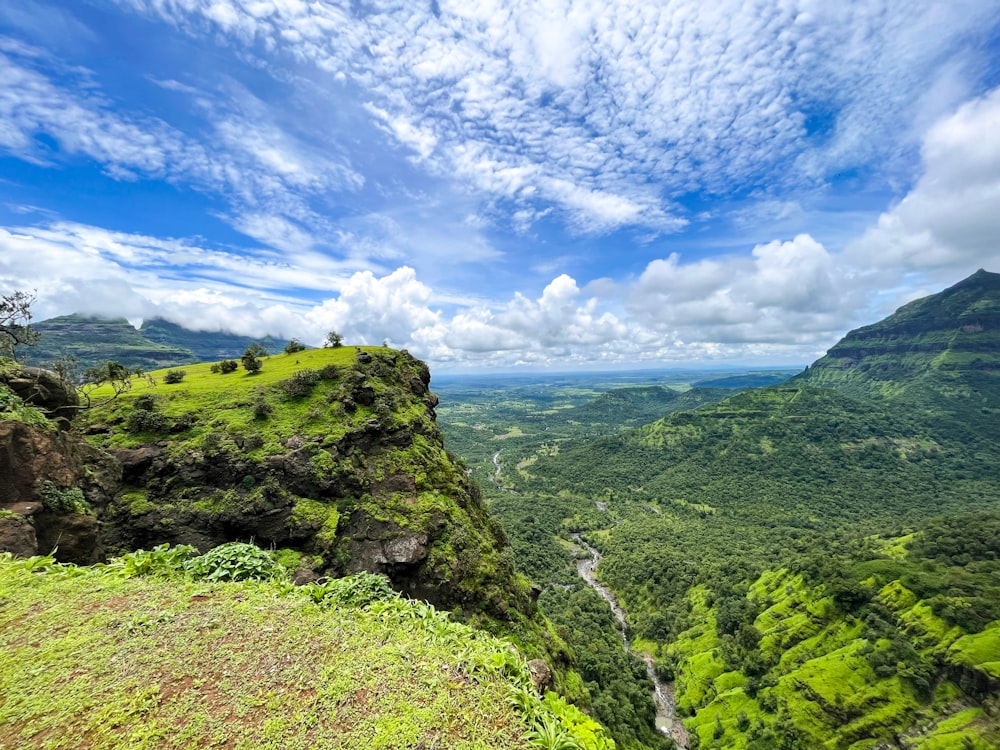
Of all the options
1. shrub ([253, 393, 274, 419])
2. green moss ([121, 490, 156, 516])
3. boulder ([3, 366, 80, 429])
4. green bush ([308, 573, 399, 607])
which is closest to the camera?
green bush ([308, 573, 399, 607])

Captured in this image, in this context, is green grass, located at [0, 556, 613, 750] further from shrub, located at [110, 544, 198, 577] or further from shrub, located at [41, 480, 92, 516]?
shrub, located at [41, 480, 92, 516]

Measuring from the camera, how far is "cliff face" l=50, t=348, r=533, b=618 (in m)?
26.3

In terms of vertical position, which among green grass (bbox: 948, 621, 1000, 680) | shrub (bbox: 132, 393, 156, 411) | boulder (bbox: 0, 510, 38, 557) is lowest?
green grass (bbox: 948, 621, 1000, 680)

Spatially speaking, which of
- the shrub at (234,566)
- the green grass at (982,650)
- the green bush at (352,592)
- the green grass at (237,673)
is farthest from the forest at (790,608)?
the green grass at (237,673)

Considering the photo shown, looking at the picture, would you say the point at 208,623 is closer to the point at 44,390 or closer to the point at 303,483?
the point at 44,390

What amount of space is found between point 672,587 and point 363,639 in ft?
327

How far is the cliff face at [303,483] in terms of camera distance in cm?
2633

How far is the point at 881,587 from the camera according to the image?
59562 mm

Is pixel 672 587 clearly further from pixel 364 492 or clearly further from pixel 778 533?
pixel 364 492

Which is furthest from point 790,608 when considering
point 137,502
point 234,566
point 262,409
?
point 137,502

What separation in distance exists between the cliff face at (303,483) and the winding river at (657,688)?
44.5m

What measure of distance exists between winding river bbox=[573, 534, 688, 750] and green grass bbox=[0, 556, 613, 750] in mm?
71914

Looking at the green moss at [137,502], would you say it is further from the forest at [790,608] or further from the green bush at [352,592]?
the forest at [790,608]

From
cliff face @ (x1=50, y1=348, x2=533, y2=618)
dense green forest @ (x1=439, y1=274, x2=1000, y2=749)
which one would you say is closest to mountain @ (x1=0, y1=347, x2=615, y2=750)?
cliff face @ (x1=50, y1=348, x2=533, y2=618)
